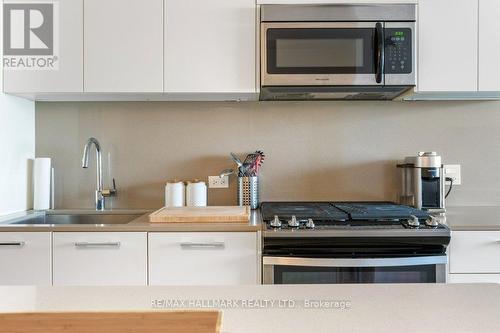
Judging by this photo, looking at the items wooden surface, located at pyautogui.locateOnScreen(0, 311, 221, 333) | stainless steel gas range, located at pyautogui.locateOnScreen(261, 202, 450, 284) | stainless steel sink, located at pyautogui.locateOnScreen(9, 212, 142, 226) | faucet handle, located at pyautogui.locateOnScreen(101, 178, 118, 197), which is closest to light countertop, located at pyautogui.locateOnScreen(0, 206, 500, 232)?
stainless steel gas range, located at pyautogui.locateOnScreen(261, 202, 450, 284)

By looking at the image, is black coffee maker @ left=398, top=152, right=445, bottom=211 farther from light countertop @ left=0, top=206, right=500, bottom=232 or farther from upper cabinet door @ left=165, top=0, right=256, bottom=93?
upper cabinet door @ left=165, top=0, right=256, bottom=93

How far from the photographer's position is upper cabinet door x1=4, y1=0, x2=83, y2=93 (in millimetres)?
1905

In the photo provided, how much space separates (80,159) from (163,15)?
3.27 ft

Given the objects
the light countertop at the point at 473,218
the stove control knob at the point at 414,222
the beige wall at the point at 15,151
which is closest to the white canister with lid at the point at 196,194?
the beige wall at the point at 15,151

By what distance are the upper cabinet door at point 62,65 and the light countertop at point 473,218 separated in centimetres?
191

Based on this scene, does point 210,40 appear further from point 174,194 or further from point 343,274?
point 343,274

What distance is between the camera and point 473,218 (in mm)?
1851

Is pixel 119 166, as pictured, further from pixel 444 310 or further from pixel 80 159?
pixel 444 310

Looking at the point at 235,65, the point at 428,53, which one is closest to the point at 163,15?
the point at 235,65

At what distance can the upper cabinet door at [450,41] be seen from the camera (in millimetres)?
1910

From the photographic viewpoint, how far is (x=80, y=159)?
229 centimetres

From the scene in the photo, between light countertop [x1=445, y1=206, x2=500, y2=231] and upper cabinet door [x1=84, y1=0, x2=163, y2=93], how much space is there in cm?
157

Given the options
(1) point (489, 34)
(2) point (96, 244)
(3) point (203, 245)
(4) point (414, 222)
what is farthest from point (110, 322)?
(1) point (489, 34)

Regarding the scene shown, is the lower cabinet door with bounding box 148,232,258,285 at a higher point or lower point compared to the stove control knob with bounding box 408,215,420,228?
lower
